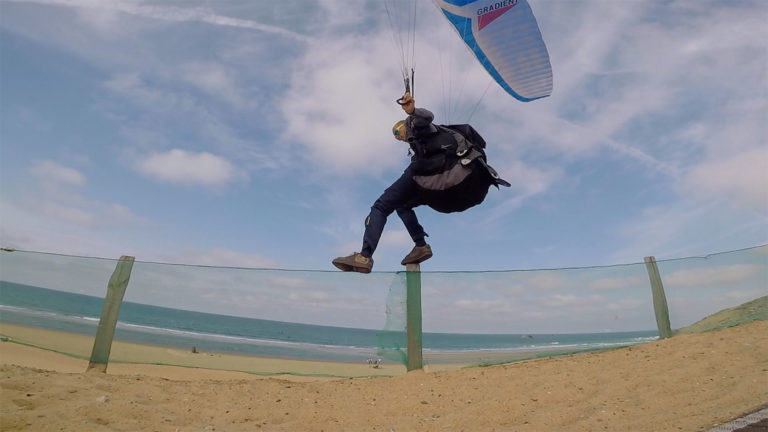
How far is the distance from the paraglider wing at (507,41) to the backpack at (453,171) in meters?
1.40

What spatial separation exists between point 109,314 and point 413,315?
326cm

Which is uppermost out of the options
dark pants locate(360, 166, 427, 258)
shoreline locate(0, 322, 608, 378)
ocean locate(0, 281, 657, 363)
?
dark pants locate(360, 166, 427, 258)

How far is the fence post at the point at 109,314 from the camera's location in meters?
5.04

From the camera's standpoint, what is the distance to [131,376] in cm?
480

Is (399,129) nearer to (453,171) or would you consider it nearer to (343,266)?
(453,171)

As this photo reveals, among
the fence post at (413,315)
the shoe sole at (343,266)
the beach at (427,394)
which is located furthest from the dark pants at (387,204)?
the beach at (427,394)

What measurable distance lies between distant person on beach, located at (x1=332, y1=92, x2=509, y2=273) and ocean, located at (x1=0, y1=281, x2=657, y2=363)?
1.33 meters

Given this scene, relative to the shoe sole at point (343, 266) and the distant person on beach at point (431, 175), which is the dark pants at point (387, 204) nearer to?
the distant person on beach at point (431, 175)

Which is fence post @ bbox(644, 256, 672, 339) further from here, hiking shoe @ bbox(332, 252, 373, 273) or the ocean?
hiking shoe @ bbox(332, 252, 373, 273)

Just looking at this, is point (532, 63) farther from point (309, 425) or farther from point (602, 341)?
point (309, 425)

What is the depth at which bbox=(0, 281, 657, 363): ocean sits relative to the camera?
5328mm

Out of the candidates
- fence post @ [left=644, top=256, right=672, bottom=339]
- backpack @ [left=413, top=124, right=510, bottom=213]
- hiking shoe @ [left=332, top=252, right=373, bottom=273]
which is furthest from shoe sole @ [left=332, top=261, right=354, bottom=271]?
fence post @ [left=644, top=256, right=672, bottom=339]

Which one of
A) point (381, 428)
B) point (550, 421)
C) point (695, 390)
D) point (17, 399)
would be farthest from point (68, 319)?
point (695, 390)

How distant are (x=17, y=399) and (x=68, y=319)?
81.2 inches
